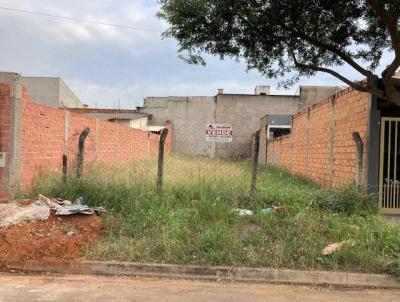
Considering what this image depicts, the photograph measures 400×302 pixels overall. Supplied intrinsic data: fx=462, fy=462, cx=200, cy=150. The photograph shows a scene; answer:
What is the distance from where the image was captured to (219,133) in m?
8.65

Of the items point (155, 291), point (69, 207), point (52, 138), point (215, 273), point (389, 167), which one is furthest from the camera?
point (52, 138)

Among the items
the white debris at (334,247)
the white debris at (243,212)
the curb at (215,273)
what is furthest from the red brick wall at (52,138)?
the white debris at (334,247)

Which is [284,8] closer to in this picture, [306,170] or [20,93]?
[20,93]

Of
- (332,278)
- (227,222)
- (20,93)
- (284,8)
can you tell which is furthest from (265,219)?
(20,93)

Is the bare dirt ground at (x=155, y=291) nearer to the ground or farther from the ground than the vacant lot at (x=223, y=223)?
nearer to the ground

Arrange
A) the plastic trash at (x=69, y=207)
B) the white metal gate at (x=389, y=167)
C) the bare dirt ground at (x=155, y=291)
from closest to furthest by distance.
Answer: the bare dirt ground at (x=155, y=291) → the plastic trash at (x=69, y=207) → the white metal gate at (x=389, y=167)

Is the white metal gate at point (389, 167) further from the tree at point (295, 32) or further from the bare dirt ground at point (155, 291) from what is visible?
the bare dirt ground at point (155, 291)

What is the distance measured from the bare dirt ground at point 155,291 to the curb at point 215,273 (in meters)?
0.15

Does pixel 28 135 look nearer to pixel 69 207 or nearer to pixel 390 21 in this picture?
pixel 69 207

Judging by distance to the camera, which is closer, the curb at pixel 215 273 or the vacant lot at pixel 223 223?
the curb at pixel 215 273

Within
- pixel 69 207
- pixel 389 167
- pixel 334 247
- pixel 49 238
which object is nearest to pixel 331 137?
pixel 389 167

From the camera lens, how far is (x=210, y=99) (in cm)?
4222

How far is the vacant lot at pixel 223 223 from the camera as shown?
6.07m

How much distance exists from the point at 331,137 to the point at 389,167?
2617mm
